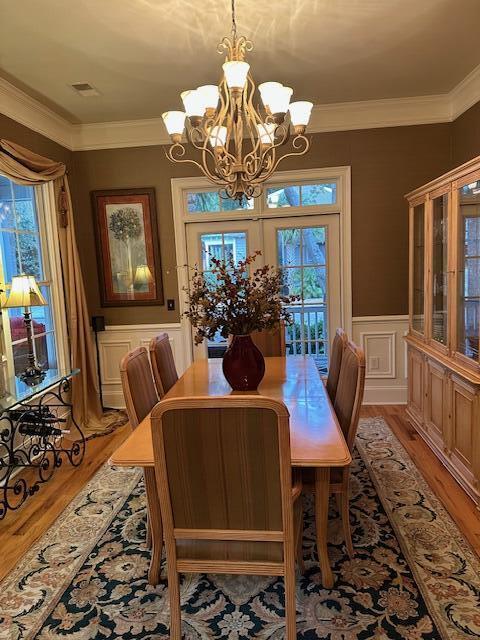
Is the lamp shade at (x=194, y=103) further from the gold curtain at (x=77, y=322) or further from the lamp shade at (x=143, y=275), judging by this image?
the lamp shade at (x=143, y=275)

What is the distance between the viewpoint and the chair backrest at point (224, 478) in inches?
54.6

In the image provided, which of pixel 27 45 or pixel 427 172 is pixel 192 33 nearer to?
pixel 27 45

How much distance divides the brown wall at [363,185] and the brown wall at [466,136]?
0.10 metres

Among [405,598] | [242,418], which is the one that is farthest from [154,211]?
[405,598]

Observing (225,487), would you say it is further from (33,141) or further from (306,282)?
(33,141)

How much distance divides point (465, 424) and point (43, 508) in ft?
9.01

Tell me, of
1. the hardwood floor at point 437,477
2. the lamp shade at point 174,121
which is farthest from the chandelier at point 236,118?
the hardwood floor at point 437,477

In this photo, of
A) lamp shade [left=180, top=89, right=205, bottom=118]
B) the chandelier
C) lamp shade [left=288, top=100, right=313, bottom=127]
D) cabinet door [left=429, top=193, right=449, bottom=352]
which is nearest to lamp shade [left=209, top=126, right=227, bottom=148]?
the chandelier

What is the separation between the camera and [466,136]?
3.75 meters

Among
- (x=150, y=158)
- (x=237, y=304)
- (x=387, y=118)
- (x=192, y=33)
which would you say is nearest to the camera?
(x=237, y=304)

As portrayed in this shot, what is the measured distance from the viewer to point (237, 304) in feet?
7.55

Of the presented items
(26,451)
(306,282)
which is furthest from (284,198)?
(26,451)

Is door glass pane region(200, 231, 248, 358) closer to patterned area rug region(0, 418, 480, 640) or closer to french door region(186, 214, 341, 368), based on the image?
french door region(186, 214, 341, 368)

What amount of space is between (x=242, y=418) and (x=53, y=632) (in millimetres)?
1315
